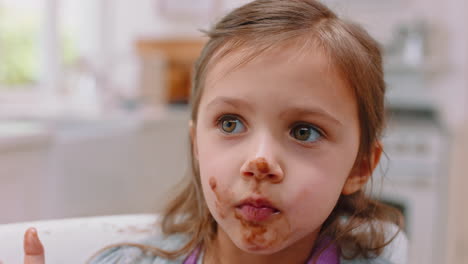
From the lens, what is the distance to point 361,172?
29.2 inches

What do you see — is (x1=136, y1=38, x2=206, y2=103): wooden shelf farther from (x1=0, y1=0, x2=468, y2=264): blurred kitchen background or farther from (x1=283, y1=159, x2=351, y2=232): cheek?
(x1=283, y1=159, x2=351, y2=232): cheek

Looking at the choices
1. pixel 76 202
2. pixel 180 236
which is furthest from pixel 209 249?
pixel 76 202

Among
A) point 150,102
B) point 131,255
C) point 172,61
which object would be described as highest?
point 131,255

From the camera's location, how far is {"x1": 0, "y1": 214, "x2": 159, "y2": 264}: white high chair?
698mm

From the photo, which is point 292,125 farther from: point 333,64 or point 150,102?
point 150,102

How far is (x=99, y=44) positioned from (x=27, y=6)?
76 centimetres

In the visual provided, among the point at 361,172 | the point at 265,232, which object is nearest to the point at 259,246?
the point at 265,232

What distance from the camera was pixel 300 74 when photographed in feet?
2.01

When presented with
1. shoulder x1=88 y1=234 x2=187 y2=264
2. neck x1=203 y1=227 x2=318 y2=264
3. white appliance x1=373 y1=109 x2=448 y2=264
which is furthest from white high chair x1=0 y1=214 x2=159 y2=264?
white appliance x1=373 y1=109 x2=448 y2=264

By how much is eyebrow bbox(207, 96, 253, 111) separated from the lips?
11 cm

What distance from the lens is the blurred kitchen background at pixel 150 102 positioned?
1887mm

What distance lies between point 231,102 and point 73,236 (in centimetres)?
34

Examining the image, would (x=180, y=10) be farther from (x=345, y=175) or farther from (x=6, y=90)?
(x=345, y=175)

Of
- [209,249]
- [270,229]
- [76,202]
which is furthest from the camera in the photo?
[76,202]
